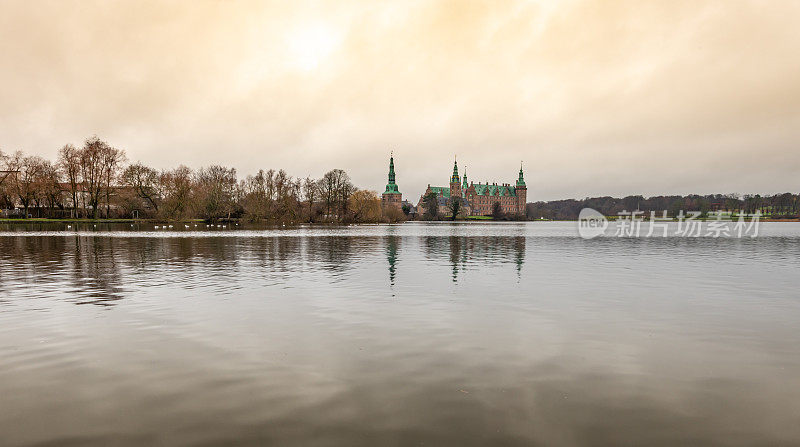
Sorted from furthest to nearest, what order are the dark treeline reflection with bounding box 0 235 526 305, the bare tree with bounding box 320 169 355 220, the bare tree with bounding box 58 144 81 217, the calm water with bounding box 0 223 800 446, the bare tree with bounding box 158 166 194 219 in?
the bare tree with bounding box 320 169 355 220 → the bare tree with bounding box 158 166 194 219 → the bare tree with bounding box 58 144 81 217 → the dark treeline reflection with bounding box 0 235 526 305 → the calm water with bounding box 0 223 800 446

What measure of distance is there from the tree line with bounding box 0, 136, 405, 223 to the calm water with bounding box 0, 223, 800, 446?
3518 inches

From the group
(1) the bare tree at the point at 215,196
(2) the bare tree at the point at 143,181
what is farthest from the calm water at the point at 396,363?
(2) the bare tree at the point at 143,181

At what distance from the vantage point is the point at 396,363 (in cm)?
799

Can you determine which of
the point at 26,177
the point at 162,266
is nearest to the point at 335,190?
the point at 26,177

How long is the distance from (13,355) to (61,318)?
3268mm

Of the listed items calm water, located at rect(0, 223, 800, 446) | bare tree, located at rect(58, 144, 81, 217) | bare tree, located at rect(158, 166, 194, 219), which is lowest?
calm water, located at rect(0, 223, 800, 446)

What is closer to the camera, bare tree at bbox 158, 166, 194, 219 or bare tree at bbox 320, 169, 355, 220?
bare tree at bbox 158, 166, 194, 219

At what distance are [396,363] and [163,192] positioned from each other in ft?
370

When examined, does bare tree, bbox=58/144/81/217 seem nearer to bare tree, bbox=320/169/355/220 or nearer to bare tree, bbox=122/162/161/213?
bare tree, bbox=122/162/161/213

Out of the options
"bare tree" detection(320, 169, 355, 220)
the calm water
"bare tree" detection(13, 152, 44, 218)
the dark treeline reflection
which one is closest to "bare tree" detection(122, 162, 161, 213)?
"bare tree" detection(13, 152, 44, 218)

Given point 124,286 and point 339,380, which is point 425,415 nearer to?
point 339,380

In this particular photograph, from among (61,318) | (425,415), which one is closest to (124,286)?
(61,318)

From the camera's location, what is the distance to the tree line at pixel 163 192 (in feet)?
307

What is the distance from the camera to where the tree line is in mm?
93500
